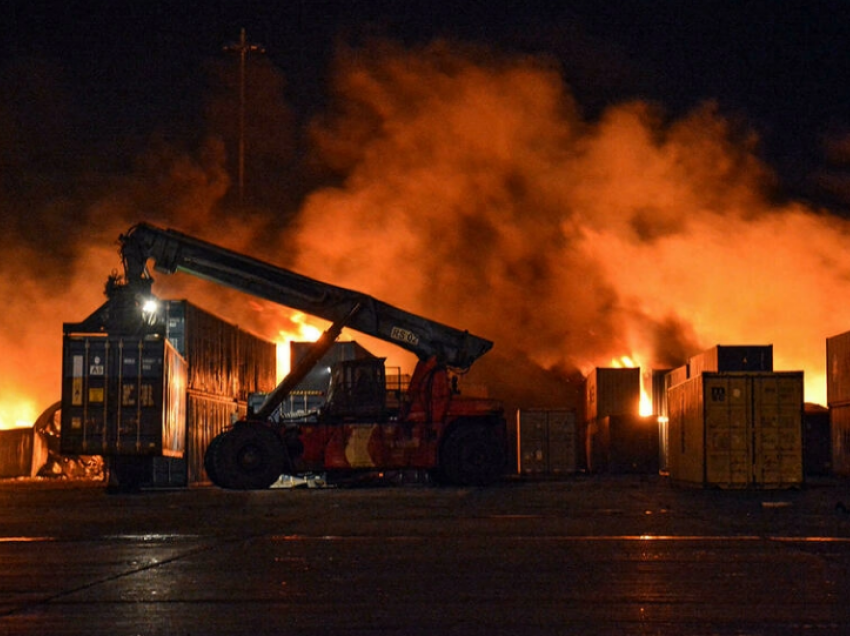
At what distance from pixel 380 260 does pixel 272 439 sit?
30678 mm

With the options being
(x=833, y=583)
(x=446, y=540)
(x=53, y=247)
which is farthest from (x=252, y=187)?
(x=833, y=583)

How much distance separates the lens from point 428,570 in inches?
400

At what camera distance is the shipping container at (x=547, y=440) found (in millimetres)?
41844

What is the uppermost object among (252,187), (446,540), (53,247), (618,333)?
(252,187)

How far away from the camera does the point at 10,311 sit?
47.5 metres

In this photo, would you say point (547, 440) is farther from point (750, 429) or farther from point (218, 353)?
point (750, 429)

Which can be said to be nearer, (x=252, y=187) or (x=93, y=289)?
(x=93, y=289)

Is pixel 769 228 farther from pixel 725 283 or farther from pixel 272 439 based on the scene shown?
pixel 272 439

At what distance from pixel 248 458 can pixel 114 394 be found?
329 centimetres

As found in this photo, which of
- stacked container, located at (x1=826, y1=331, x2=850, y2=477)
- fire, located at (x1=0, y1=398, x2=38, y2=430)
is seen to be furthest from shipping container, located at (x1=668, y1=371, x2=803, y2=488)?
fire, located at (x1=0, y1=398, x2=38, y2=430)

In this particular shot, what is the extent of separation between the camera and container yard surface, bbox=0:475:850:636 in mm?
7519

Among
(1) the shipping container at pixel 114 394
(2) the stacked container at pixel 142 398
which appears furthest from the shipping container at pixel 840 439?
(1) the shipping container at pixel 114 394

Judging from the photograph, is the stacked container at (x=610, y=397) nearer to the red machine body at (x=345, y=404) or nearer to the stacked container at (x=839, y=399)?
the stacked container at (x=839, y=399)

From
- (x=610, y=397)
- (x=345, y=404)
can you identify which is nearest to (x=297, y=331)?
(x=610, y=397)
